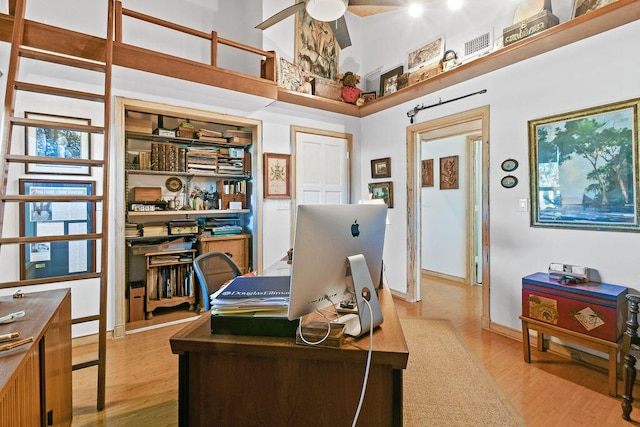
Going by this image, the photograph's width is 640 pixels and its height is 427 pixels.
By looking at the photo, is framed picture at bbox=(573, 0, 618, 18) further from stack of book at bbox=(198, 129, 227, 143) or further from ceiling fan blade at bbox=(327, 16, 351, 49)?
stack of book at bbox=(198, 129, 227, 143)

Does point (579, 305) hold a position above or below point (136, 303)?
above

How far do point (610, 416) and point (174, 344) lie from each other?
8.36 ft

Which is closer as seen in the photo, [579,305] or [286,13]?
[579,305]

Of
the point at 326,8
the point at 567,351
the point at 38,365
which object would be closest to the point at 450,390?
the point at 567,351

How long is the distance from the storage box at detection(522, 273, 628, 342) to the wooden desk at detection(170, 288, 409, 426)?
1.94 metres

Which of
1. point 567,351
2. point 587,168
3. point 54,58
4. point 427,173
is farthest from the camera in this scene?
point 427,173

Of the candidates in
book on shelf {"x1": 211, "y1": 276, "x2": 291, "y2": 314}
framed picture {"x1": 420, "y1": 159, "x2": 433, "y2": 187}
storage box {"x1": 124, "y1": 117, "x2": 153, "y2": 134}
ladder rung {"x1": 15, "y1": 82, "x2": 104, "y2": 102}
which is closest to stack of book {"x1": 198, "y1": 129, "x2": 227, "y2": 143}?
storage box {"x1": 124, "y1": 117, "x2": 153, "y2": 134}

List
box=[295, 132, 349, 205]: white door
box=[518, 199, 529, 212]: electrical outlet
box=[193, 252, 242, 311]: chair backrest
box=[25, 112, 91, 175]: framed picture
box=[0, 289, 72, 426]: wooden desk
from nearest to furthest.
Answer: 1. box=[0, 289, 72, 426]: wooden desk
2. box=[193, 252, 242, 311]: chair backrest
3. box=[25, 112, 91, 175]: framed picture
4. box=[518, 199, 529, 212]: electrical outlet
5. box=[295, 132, 349, 205]: white door

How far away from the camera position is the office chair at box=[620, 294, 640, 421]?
180cm

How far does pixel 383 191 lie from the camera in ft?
14.0

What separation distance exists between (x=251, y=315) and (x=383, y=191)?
348cm

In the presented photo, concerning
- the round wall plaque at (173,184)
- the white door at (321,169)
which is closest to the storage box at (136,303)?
the round wall plaque at (173,184)

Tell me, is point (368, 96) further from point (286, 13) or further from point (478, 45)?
point (286, 13)

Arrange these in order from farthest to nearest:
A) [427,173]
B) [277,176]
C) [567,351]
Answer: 1. [427,173]
2. [277,176]
3. [567,351]
